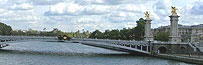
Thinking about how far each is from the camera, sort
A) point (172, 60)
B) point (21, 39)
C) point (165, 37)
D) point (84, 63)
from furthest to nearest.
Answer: point (165, 37) → point (21, 39) → point (172, 60) → point (84, 63)

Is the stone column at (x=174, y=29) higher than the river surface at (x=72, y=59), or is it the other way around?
the stone column at (x=174, y=29)

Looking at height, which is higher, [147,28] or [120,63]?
[147,28]

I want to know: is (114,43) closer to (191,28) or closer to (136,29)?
(136,29)

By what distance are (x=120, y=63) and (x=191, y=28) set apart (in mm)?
103482

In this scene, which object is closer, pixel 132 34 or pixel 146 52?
pixel 146 52

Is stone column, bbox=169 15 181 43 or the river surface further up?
stone column, bbox=169 15 181 43

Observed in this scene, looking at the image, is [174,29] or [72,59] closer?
[72,59]

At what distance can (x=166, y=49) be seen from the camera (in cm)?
6744

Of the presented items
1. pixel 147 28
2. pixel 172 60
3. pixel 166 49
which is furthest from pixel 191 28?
pixel 172 60

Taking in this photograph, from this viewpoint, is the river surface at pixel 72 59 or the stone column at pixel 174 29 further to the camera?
the stone column at pixel 174 29

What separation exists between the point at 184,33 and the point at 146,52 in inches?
3436

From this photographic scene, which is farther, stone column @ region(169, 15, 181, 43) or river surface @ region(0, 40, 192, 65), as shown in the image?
stone column @ region(169, 15, 181, 43)

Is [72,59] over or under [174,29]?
under

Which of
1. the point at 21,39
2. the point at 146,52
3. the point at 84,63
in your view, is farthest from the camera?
the point at 21,39
